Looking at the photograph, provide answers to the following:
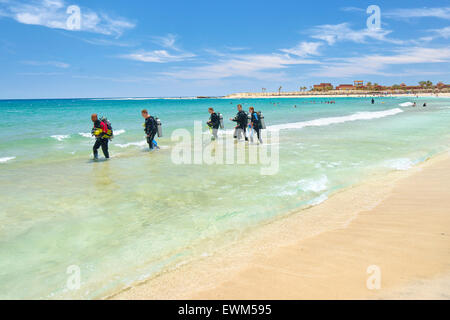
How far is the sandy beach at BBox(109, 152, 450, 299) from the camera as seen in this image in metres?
3.29

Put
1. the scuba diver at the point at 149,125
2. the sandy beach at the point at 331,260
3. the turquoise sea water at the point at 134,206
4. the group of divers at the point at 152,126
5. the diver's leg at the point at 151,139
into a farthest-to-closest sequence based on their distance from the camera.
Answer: the diver's leg at the point at 151,139
the scuba diver at the point at 149,125
the group of divers at the point at 152,126
the turquoise sea water at the point at 134,206
the sandy beach at the point at 331,260

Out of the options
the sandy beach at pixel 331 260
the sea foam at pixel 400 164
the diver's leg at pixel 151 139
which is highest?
the diver's leg at pixel 151 139

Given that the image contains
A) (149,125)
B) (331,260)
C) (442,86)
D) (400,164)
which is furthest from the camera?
(442,86)

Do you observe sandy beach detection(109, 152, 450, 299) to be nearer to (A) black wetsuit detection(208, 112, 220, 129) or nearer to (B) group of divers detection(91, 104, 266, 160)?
(B) group of divers detection(91, 104, 266, 160)

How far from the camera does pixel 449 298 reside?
2961 millimetres

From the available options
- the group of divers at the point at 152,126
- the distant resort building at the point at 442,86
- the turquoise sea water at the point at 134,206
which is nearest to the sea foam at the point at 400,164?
the turquoise sea water at the point at 134,206

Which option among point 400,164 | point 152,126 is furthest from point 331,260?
point 152,126

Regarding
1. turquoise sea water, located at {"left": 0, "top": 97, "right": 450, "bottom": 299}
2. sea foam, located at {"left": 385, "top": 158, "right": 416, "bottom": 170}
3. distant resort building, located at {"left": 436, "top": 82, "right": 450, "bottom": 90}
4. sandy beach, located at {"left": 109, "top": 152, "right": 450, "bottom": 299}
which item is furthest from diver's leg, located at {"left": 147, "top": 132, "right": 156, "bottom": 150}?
distant resort building, located at {"left": 436, "top": 82, "right": 450, "bottom": 90}

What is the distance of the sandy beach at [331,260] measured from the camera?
10.8 feet

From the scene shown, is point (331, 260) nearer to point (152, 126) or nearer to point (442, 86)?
point (152, 126)

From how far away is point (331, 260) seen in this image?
3.92 metres

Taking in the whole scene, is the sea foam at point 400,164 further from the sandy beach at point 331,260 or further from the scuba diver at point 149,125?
the scuba diver at point 149,125

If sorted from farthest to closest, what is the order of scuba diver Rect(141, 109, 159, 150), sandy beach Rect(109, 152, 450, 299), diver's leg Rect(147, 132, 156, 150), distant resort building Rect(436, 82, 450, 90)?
distant resort building Rect(436, 82, 450, 90) < diver's leg Rect(147, 132, 156, 150) < scuba diver Rect(141, 109, 159, 150) < sandy beach Rect(109, 152, 450, 299)

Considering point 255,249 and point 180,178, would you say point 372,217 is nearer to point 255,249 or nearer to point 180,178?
point 255,249
